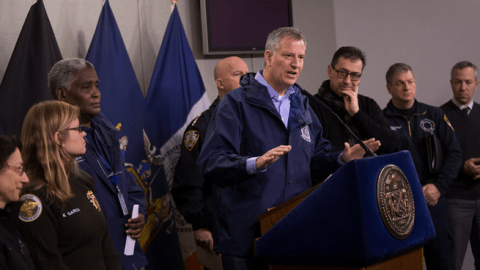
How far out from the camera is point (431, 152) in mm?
3234

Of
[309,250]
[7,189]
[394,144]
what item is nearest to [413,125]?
[394,144]

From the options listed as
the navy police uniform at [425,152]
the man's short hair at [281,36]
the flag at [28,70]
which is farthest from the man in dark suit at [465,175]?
the flag at [28,70]

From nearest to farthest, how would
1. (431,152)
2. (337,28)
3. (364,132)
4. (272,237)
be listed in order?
1. (272,237)
2. (364,132)
3. (431,152)
4. (337,28)

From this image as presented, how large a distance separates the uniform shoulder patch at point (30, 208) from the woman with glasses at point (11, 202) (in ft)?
0.37

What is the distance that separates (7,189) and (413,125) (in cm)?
265

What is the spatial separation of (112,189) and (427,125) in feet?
7.13

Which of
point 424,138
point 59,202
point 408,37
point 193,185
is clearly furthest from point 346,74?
point 408,37

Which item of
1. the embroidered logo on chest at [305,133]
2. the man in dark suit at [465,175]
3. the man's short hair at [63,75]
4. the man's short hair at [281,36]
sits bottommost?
the man in dark suit at [465,175]

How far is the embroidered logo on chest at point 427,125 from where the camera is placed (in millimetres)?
3311

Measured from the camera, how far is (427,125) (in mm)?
3330

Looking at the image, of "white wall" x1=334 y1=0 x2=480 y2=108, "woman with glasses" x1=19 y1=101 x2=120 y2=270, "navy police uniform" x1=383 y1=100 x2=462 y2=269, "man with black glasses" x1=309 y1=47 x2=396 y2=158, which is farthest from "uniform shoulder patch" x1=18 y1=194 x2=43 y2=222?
"white wall" x1=334 y1=0 x2=480 y2=108

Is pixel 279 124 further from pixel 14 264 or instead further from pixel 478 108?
pixel 478 108

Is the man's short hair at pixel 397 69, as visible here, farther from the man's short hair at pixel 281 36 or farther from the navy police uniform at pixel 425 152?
the man's short hair at pixel 281 36

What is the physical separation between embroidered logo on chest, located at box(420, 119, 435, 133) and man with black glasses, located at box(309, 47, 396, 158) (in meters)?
0.56
